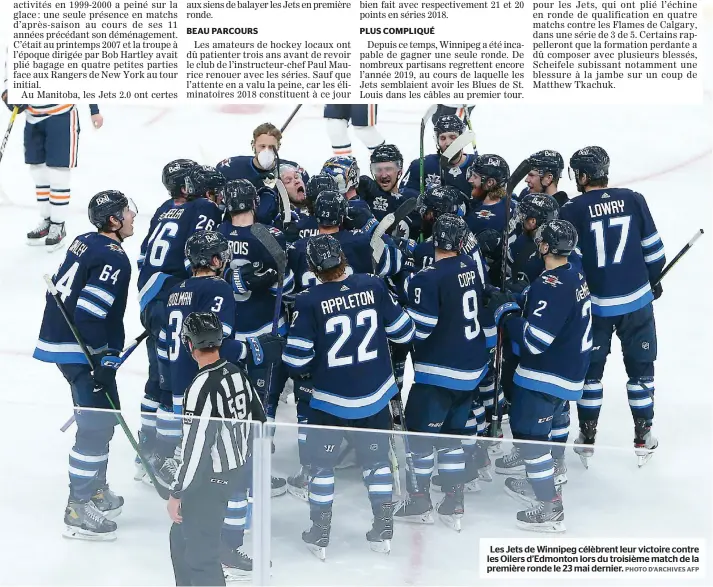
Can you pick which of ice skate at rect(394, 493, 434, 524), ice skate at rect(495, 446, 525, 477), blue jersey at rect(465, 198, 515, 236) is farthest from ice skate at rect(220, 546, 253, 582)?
blue jersey at rect(465, 198, 515, 236)

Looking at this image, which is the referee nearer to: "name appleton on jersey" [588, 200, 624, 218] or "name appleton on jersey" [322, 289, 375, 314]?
"name appleton on jersey" [322, 289, 375, 314]

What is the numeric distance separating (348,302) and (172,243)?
0.99 m

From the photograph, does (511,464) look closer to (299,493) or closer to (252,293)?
(299,493)

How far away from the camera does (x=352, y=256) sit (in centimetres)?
506

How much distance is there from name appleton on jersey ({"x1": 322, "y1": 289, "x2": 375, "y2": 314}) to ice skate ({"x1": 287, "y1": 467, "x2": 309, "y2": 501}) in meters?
0.58

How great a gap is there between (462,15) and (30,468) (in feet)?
10.9

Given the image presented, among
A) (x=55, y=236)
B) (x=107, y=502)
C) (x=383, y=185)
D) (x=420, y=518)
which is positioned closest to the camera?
(x=107, y=502)

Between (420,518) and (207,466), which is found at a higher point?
(207,466)

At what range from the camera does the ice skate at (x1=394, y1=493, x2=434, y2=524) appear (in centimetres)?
436

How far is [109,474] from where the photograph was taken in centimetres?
430

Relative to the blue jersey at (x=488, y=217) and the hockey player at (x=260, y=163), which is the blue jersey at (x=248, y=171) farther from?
the blue jersey at (x=488, y=217)

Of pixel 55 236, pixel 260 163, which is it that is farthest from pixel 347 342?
pixel 55 236

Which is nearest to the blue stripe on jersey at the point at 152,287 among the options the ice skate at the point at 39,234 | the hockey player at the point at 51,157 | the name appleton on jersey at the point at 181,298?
the name appleton on jersey at the point at 181,298

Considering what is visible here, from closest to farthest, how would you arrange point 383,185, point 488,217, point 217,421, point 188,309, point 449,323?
point 217,421 < point 188,309 < point 449,323 < point 488,217 < point 383,185
